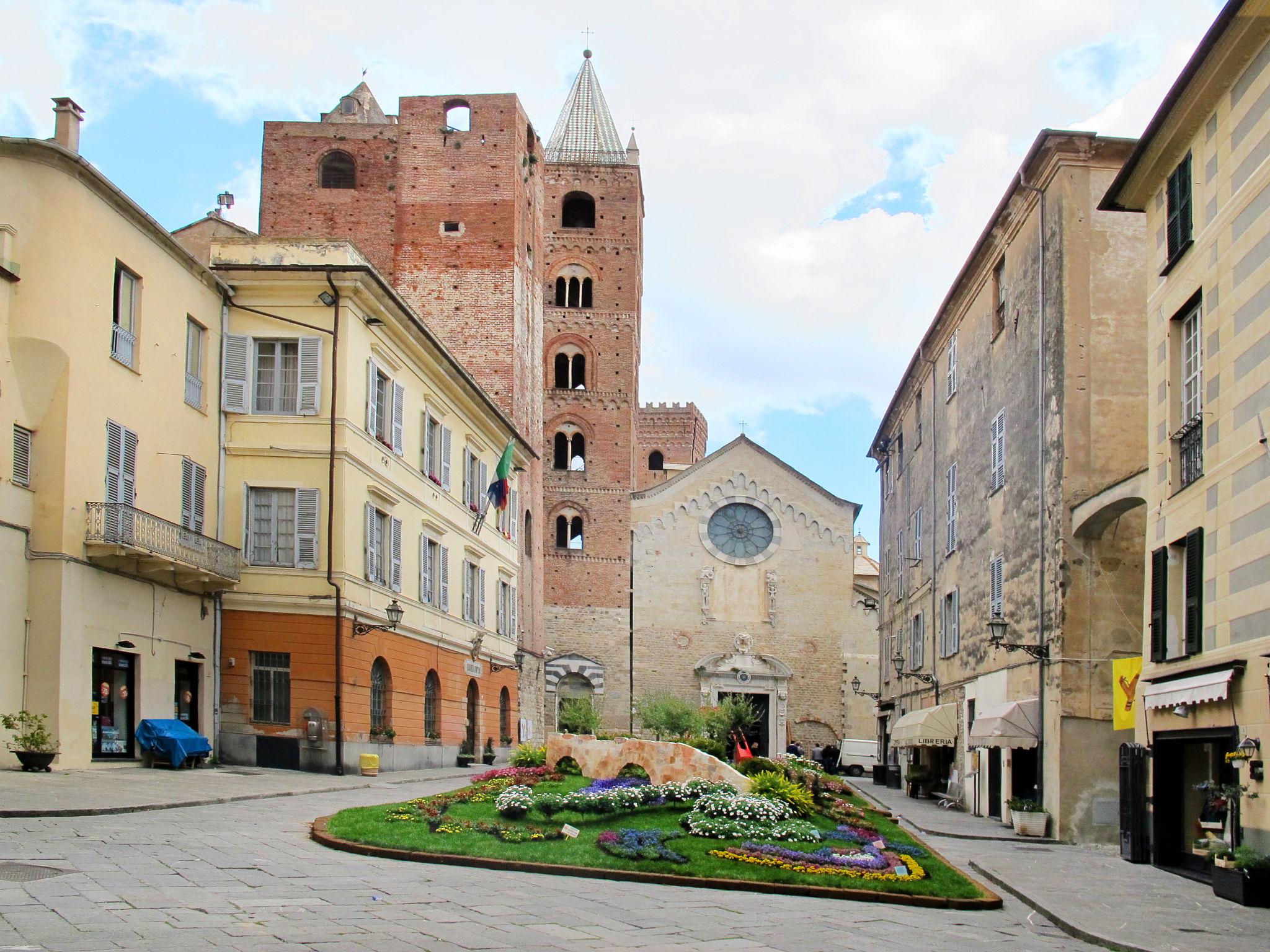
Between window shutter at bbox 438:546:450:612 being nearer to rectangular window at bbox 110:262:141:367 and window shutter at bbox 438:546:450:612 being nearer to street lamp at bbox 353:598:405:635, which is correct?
street lamp at bbox 353:598:405:635

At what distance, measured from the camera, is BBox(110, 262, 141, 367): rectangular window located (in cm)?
2261

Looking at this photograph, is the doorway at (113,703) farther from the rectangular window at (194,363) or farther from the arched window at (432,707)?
the arched window at (432,707)

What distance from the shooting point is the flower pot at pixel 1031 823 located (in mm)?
20688

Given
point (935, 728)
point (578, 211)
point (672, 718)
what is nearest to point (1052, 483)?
point (935, 728)

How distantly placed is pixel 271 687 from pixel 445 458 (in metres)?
9.06

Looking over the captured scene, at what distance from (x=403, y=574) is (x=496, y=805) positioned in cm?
1372

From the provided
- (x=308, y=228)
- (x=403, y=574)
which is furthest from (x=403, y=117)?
→ (x=403, y=574)

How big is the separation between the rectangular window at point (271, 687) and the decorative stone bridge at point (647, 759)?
196 inches

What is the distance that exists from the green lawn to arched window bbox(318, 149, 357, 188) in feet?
117

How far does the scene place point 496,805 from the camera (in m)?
17.2

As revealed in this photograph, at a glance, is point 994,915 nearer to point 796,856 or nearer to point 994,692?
point 796,856

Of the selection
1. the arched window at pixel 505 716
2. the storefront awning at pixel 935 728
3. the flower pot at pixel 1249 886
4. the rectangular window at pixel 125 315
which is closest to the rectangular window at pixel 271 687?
the rectangular window at pixel 125 315

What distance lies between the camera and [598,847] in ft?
46.6

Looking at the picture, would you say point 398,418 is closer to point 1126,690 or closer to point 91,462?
point 91,462
